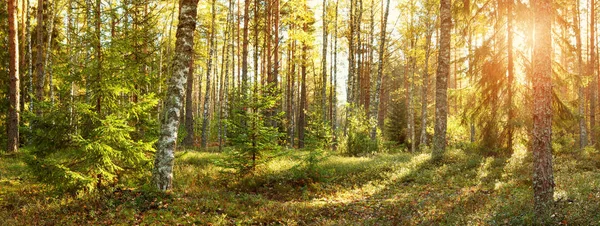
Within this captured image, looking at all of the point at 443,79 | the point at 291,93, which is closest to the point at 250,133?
the point at 443,79

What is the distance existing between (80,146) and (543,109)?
33.2 ft

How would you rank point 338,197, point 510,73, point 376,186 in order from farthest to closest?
point 510,73 → point 376,186 → point 338,197

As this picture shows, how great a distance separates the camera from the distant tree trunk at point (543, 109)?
6.67 meters

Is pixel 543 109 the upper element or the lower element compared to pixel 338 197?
upper

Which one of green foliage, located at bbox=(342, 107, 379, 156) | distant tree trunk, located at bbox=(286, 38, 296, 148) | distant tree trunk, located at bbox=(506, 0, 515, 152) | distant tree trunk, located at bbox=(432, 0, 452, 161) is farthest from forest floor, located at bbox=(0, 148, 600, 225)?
distant tree trunk, located at bbox=(286, 38, 296, 148)

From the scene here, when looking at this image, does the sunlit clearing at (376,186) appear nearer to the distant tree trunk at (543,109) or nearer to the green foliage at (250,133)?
the green foliage at (250,133)

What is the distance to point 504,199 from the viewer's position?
7.82 meters

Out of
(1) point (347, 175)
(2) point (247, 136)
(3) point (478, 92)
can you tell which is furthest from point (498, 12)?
(2) point (247, 136)

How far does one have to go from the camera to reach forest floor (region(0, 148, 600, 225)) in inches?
266

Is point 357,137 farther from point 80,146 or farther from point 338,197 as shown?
point 80,146

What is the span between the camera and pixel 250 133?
10914mm

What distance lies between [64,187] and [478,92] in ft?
A: 51.7

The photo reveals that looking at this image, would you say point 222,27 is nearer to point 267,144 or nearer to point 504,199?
point 267,144

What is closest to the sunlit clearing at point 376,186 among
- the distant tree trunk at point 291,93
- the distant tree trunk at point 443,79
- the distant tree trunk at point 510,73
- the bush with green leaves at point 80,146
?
the distant tree trunk at point 443,79
